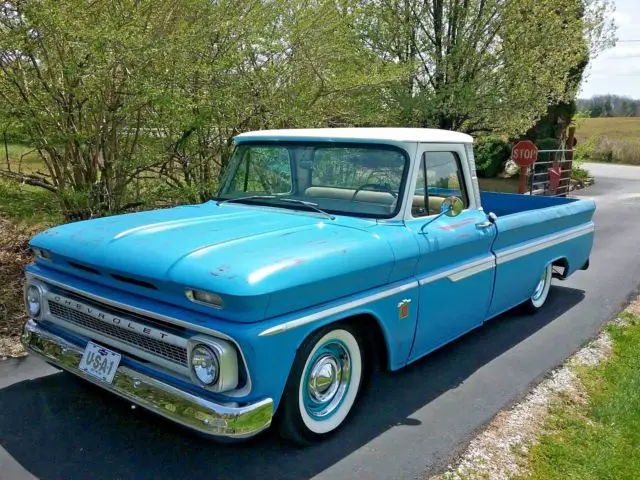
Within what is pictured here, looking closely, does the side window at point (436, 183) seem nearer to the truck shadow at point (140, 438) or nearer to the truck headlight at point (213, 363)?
the truck shadow at point (140, 438)

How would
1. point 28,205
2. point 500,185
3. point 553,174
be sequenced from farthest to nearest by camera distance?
point 500,185 < point 553,174 < point 28,205

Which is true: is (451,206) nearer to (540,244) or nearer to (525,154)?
(540,244)

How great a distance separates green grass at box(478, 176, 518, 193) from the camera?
17239mm

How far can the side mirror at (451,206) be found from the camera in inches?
147

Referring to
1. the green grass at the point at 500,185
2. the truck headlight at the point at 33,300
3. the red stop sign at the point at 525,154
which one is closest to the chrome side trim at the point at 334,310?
the truck headlight at the point at 33,300

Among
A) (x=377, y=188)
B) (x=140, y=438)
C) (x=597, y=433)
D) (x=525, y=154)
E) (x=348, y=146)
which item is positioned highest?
(x=348, y=146)

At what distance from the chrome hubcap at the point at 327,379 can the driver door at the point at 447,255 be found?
570mm

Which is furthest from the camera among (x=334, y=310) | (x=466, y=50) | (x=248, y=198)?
(x=466, y=50)

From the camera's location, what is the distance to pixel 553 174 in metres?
15.8

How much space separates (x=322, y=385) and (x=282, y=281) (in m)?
0.80

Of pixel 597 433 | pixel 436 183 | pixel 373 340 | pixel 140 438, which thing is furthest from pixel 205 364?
pixel 597 433

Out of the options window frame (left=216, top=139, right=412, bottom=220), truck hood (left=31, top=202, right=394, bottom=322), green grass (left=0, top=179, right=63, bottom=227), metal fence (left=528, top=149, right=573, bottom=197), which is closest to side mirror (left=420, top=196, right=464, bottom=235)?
window frame (left=216, top=139, right=412, bottom=220)

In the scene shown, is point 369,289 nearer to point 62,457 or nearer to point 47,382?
point 62,457

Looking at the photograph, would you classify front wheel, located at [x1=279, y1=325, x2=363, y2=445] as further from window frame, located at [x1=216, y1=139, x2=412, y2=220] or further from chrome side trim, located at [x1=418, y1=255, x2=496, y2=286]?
window frame, located at [x1=216, y1=139, x2=412, y2=220]
